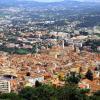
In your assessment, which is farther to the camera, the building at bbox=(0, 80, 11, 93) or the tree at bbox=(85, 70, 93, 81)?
the tree at bbox=(85, 70, 93, 81)

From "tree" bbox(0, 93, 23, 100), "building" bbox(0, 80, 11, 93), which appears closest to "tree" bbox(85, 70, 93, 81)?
"building" bbox(0, 80, 11, 93)

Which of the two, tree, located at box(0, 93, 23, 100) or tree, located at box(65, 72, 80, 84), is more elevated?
tree, located at box(0, 93, 23, 100)

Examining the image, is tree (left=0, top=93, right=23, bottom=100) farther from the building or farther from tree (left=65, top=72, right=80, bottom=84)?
tree (left=65, top=72, right=80, bottom=84)

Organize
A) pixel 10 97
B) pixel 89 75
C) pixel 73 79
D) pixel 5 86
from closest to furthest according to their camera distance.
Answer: pixel 10 97, pixel 5 86, pixel 73 79, pixel 89 75

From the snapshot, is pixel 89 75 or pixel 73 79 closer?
pixel 73 79

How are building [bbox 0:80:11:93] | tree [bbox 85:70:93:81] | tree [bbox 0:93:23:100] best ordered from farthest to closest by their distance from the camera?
tree [bbox 85:70:93:81]
building [bbox 0:80:11:93]
tree [bbox 0:93:23:100]

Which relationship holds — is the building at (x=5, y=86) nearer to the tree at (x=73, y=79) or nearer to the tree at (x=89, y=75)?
the tree at (x=73, y=79)

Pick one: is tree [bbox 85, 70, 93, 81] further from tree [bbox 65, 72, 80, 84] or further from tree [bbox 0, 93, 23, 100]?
tree [bbox 0, 93, 23, 100]

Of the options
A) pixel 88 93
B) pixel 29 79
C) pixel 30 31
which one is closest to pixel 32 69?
pixel 29 79

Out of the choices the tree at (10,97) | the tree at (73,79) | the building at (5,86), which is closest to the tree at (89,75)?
the tree at (73,79)

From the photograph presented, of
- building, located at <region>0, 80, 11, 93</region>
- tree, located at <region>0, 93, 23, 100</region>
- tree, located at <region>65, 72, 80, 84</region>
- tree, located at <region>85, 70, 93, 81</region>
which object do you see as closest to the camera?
tree, located at <region>0, 93, 23, 100</region>

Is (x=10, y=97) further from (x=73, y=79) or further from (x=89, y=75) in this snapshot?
(x=89, y=75)

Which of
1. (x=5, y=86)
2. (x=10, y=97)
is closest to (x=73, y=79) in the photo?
(x=5, y=86)

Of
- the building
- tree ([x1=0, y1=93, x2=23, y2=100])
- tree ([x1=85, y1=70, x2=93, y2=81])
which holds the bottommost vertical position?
tree ([x1=85, y1=70, x2=93, y2=81])
